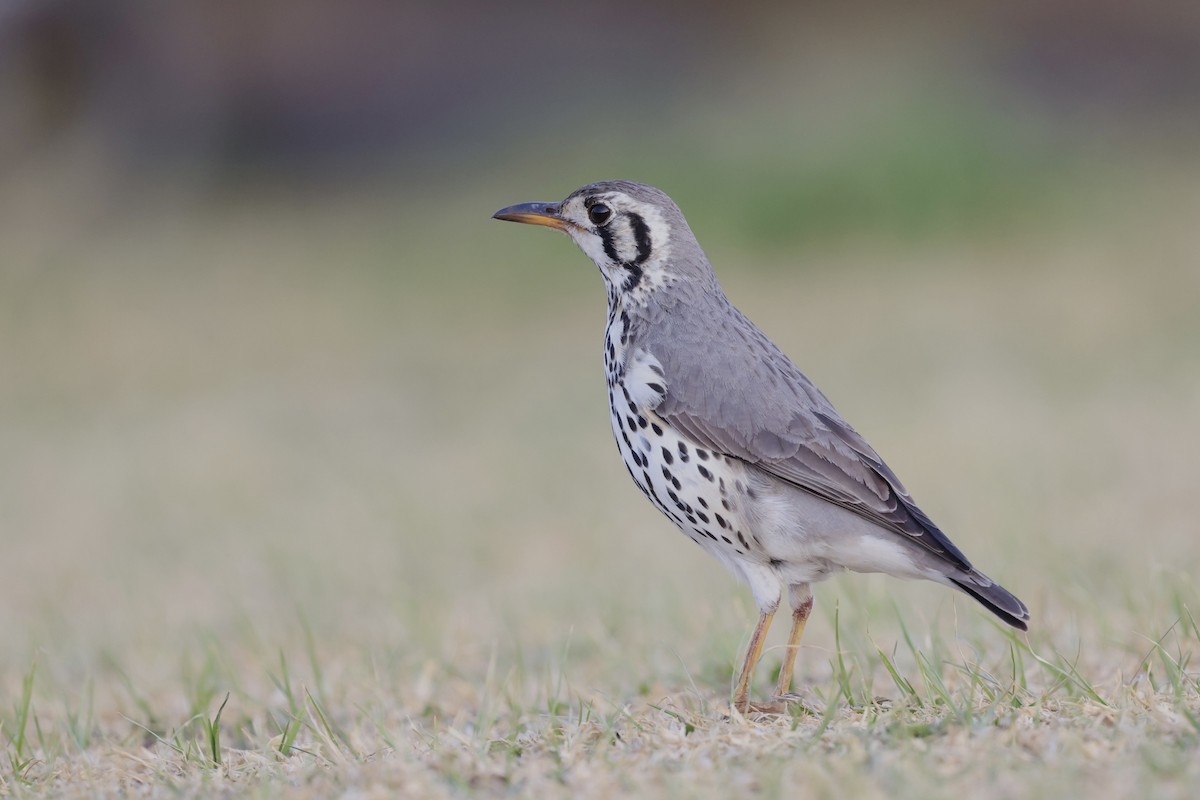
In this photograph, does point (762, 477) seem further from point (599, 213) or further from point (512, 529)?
point (512, 529)

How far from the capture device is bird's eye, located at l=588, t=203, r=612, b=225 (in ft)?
17.7

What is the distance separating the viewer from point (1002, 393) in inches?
449

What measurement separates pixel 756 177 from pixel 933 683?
16799 millimetres

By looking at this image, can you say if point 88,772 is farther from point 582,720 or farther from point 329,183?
point 329,183

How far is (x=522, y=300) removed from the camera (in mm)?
18188

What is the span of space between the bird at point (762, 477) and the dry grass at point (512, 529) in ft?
0.77

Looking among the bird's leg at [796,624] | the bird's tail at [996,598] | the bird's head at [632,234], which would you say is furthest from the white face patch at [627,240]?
the bird's tail at [996,598]

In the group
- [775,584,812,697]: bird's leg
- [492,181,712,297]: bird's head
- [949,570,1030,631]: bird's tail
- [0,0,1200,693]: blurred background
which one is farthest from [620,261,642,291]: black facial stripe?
[949,570,1030,631]: bird's tail

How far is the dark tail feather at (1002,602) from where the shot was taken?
177 inches

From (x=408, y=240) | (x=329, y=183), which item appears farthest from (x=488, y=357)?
(x=329, y=183)

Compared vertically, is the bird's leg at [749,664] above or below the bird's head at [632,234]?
below

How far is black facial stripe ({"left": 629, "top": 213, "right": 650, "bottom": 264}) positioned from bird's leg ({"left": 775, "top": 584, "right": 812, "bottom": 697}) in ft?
4.34

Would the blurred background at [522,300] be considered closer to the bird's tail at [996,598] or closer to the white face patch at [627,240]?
the bird's tail at [996,598]

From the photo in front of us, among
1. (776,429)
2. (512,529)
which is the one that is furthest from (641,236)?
(512,529)
